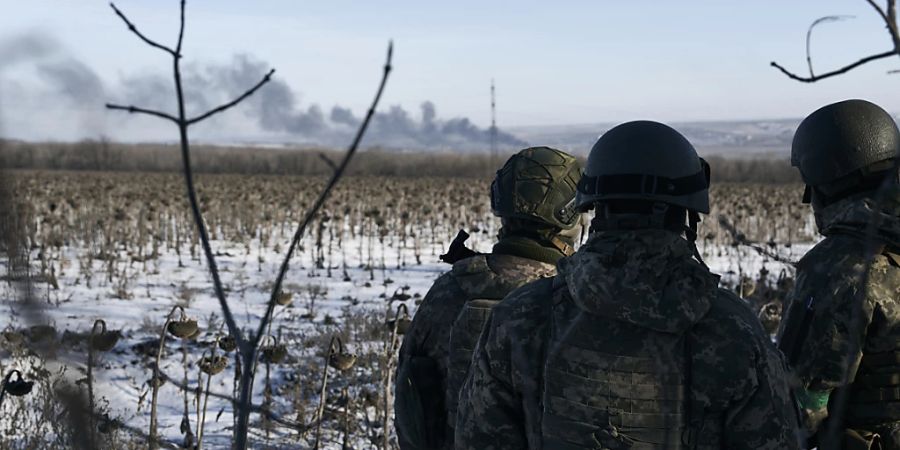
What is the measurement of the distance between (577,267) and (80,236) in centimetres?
1581

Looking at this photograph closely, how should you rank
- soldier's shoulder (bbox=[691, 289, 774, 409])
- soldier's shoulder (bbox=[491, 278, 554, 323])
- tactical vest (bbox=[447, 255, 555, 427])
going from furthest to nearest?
tactical vest (bbox=[447, 255, 555, 427]) → soldier's shoulder (bbox=[491, 278, 554, 323]) → soldier's shoulder (bbox=[691, 289, 774, 409])

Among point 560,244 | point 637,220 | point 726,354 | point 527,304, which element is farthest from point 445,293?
point 726,354

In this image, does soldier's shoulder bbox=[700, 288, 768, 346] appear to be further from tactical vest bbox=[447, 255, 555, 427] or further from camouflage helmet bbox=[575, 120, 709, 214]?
tactical vest bbox=[447, 255, 555, 427]

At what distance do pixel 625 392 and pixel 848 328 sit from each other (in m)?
1.22

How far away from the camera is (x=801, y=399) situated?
290 centimetres

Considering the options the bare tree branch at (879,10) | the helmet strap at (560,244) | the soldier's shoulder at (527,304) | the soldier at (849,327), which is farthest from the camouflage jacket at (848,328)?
the bare tree branch at (879,10)

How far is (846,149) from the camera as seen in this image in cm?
317

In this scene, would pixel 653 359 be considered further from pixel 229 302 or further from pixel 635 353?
pixel 229 302

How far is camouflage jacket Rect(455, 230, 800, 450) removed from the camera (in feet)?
6.46

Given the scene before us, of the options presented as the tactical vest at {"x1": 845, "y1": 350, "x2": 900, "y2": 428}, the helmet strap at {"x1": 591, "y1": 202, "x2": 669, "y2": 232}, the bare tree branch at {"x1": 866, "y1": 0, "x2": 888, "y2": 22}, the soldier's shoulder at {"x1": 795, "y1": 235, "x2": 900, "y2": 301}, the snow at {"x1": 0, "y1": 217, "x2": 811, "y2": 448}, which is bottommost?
the snow at {"x1": 0, "y1": 217, "x2": 811, "y2": 448}

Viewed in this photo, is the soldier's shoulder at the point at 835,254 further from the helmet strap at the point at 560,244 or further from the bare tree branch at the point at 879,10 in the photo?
the bare tree branch at the point at 879,10

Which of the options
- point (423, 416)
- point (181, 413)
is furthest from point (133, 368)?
point (423, 416)

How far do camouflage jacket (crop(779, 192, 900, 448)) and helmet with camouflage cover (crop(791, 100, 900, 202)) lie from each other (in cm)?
21

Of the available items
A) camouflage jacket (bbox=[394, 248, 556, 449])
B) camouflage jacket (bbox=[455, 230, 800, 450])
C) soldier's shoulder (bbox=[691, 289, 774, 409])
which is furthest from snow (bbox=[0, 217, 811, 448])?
soldier's shoulder (bbox=[691, 289, 774, 409])
